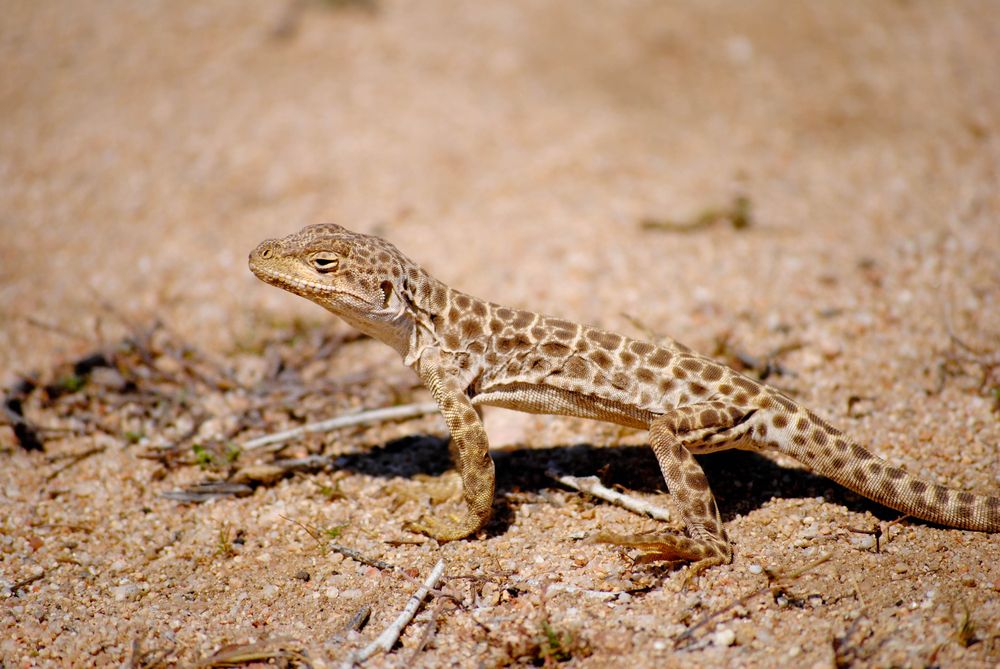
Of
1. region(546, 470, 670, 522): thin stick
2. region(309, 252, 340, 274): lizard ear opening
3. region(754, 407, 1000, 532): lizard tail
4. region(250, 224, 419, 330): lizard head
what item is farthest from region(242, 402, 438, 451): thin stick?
region(754, 407, 1000, 532): lizard tail

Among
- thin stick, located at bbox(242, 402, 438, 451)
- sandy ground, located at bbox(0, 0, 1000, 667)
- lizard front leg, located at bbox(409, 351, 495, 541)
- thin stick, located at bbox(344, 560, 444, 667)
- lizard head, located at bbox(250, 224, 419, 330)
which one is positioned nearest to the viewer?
thin stick, located at bbox(344, 560, 444, 667)

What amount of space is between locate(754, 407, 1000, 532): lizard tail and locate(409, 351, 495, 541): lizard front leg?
177cm

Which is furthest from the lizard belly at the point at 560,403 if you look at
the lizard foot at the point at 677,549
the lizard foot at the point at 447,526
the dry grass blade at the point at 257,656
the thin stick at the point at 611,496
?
the dry grass blade at the point at 257,656

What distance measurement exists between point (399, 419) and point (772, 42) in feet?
31.8

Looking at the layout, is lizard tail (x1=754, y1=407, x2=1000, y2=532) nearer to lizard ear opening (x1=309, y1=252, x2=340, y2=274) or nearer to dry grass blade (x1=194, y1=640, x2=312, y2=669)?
lizard ear opening (x1=309, y1=252, x2=340, y2=274)

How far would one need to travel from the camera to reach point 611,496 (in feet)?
17.8

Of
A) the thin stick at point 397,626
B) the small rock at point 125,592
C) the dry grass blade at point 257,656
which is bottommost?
the small rock at point 125,592

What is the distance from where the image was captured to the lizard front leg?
5.16 m

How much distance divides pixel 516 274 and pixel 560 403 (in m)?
3.31

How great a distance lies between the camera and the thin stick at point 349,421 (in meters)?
6.33

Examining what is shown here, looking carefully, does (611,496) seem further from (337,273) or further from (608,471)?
(337,273)

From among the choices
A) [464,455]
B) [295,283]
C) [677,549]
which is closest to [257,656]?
[464,455]

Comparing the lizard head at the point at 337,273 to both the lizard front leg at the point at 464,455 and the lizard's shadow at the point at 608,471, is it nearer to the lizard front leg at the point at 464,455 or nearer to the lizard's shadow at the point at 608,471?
the lizard front leg at the point at 464,455

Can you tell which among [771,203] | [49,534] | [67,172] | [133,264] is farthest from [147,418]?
[771,203]
